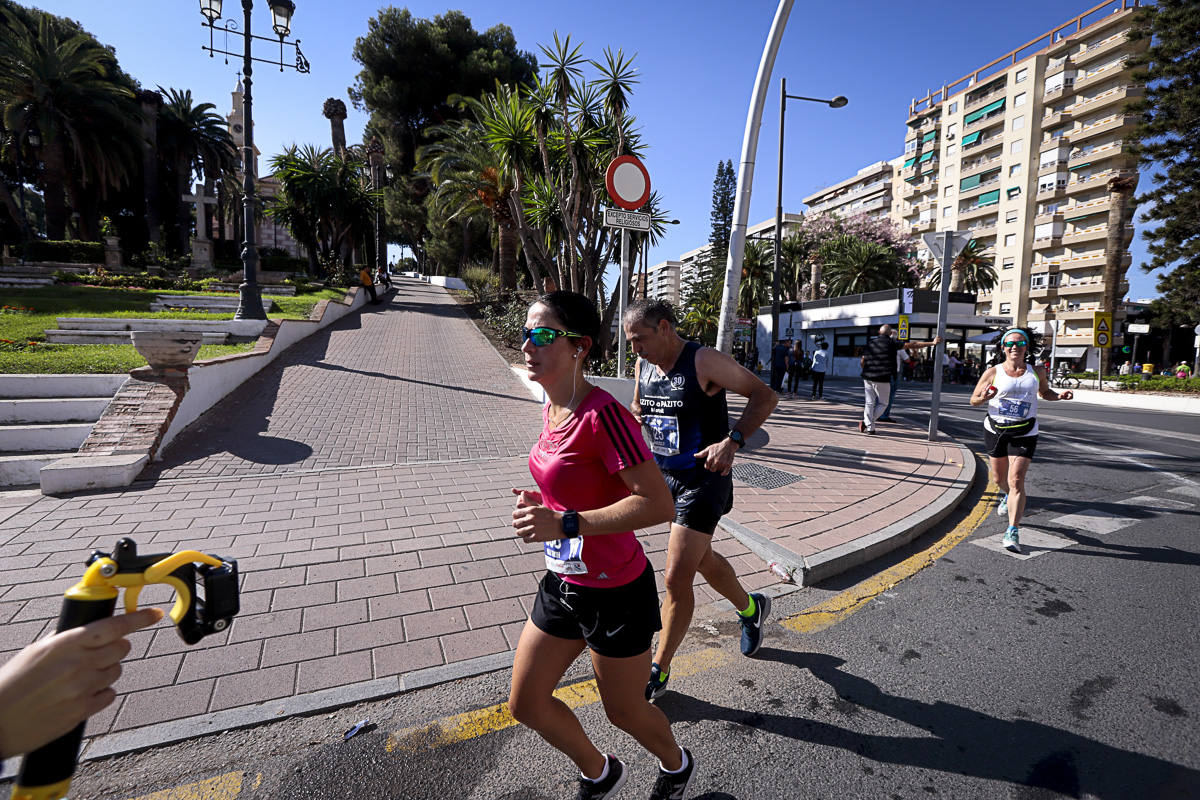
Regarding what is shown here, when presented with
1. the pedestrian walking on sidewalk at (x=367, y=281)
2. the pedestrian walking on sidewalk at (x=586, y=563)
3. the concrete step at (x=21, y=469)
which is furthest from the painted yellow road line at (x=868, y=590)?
the pedestrian walking on sidewalk at (x=367, y=281)

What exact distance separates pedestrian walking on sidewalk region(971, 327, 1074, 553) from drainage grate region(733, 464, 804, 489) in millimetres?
1991

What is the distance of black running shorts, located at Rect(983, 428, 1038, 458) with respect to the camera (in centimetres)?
463

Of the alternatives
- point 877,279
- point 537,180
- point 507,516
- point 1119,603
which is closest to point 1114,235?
point 877,279

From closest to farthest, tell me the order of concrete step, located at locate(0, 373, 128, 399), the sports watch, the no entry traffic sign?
1. the sports watch
2. the no entry traffic sign
3. concrete step, located at locate(0, 373, 128, 399)

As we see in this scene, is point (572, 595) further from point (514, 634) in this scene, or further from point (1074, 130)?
point (1074, 130)

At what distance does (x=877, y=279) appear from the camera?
41719 mm

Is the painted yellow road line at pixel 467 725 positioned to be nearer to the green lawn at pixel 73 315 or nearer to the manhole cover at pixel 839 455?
the manhole cover at pixel 839 455

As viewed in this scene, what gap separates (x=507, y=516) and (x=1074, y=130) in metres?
62.0

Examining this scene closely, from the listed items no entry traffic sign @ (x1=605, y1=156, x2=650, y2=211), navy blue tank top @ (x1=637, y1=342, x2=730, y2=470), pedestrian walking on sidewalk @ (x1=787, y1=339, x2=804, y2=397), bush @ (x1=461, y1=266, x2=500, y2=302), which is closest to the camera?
navy blue tank top @ (x1=637, y1=342, x2=730, y2=470)

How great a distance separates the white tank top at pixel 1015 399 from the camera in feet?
15.2

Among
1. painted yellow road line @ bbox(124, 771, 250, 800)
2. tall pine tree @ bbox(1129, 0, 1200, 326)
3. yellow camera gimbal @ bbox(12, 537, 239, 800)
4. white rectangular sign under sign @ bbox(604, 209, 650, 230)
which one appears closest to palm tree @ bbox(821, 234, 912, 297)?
tall pine tree @ bbox(1129, 0, 1200, 326)

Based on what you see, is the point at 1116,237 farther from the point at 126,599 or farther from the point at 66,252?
the point at 66,252

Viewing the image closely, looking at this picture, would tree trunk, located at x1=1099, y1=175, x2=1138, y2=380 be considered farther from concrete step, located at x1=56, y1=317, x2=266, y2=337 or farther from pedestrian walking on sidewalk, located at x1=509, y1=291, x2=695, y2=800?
concrete step, located at x1=56, y1=317, x2=266, y2=337

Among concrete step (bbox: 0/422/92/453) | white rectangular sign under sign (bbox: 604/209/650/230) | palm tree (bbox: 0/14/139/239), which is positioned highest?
palm tree (bbox: 0/14/139/239)
